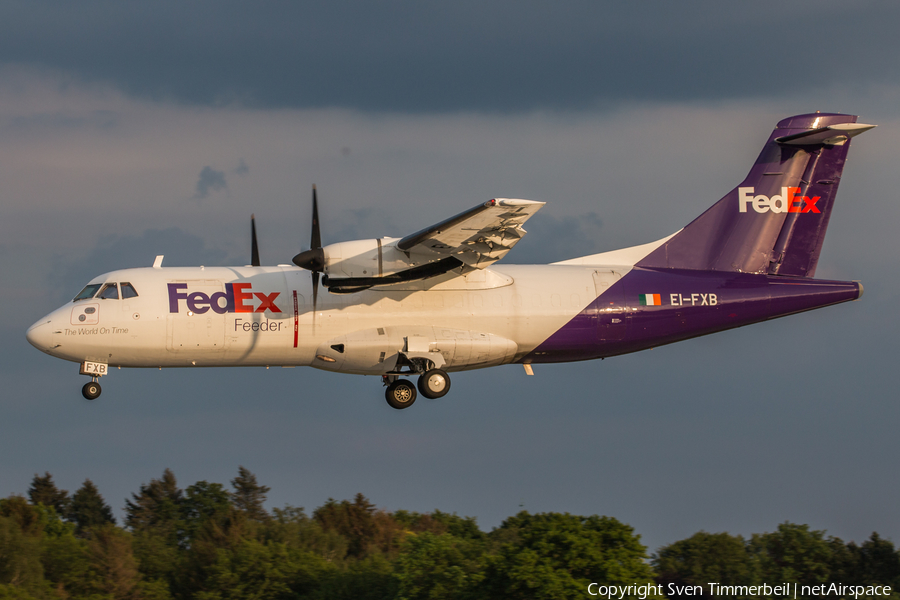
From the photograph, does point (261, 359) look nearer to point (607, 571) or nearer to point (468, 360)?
point (468, 360)

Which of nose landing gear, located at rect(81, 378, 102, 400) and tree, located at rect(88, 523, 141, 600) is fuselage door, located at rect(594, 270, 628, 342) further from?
tree, located at rect(88, 523, 141, 600)

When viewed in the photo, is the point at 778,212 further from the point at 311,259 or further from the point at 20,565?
the point at 20,565

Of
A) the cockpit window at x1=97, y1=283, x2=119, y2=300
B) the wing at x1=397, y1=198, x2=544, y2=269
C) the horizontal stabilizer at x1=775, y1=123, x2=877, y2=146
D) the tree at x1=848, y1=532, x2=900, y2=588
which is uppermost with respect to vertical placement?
the horizontal stabilizer at x1=775, y1=123, x2=877, y2=146

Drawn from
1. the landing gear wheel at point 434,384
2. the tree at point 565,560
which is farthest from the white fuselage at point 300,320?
the tree at point 565,560

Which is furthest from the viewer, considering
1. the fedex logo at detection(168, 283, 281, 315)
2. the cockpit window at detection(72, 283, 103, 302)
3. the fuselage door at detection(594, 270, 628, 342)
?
the fuselage door at detection(594, 270, 628, 342)

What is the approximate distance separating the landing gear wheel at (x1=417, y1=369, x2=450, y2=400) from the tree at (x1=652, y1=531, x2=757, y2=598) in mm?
21723

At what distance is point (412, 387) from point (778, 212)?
34.3 ft

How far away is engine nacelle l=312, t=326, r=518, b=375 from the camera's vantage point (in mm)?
20453

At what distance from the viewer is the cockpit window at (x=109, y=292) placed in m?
20.0

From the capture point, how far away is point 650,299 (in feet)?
70.8

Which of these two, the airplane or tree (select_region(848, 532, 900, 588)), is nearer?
the airplane

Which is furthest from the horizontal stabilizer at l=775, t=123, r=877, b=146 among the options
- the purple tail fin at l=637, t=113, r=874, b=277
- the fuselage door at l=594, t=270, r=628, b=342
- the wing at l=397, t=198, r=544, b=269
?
the wing at l=397, t=198, r=544, b=269

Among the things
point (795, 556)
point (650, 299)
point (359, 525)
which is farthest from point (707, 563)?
point (650, 299)

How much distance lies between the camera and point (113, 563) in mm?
30719
